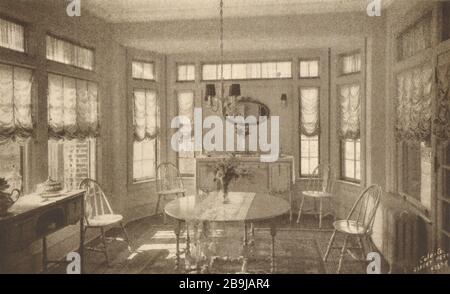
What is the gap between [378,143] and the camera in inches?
215

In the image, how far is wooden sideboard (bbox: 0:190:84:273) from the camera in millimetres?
3166

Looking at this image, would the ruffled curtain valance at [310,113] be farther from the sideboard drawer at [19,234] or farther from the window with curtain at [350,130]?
the sideboard drawer at [19,234]

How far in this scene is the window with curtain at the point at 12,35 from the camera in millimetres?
3963

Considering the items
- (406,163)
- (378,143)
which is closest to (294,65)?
(378,143)

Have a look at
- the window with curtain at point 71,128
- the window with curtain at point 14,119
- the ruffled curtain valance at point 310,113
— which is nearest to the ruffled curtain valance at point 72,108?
the window with curtain at point 71,128

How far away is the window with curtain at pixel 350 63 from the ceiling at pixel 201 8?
3.24ft

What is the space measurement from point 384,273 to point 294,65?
396 cm

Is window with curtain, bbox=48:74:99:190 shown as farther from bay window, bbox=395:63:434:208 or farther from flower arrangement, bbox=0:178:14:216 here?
bay window, bbox=395:63:434:208

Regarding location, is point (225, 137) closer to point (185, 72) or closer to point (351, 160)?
point (185, 72)

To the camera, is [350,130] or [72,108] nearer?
[72,108]

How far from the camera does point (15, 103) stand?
3.99 meters

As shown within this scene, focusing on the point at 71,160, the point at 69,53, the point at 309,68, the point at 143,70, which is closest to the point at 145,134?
the point at 143,70

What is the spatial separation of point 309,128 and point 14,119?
4.61 m

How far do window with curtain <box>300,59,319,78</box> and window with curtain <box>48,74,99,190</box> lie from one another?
11.6 ft
